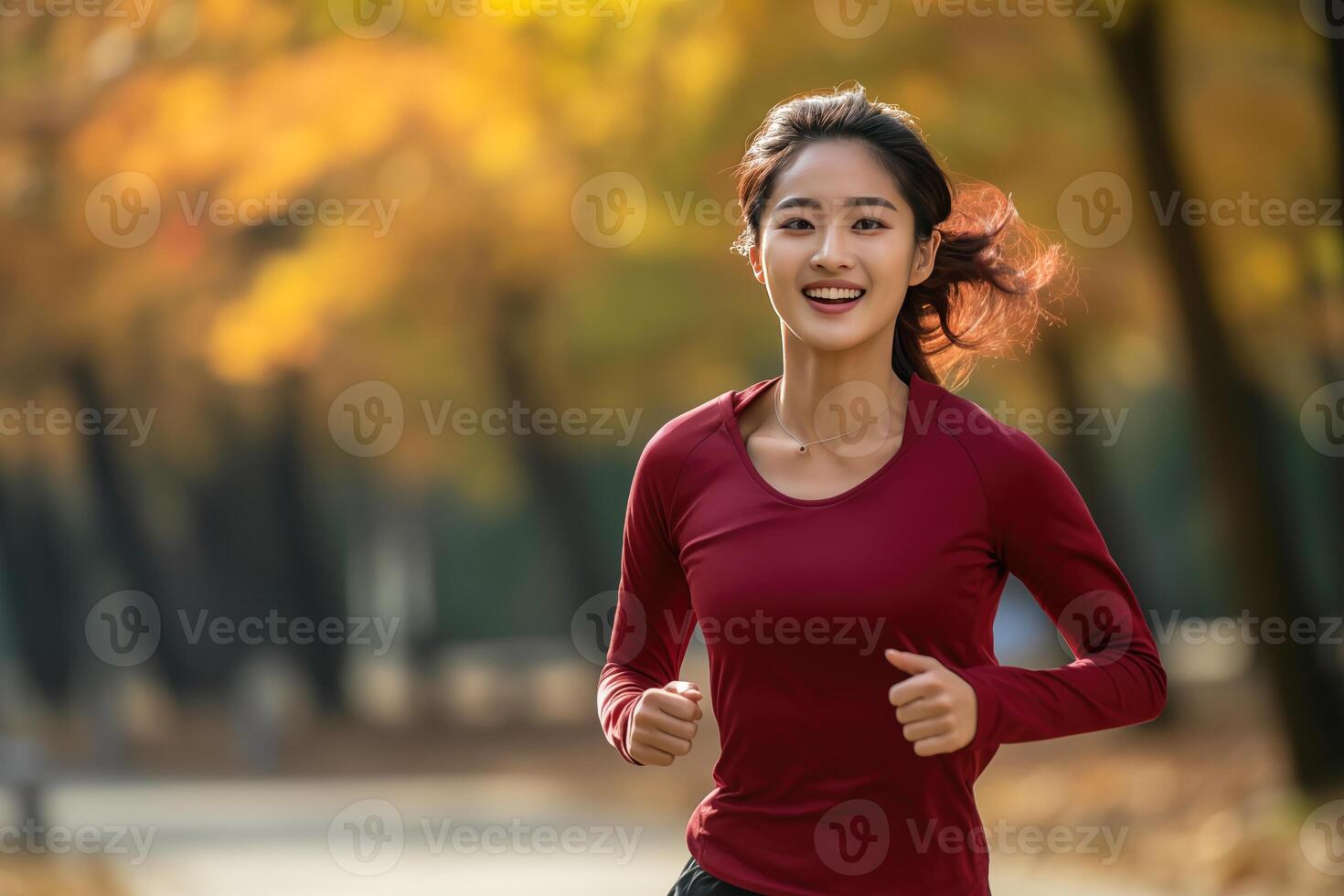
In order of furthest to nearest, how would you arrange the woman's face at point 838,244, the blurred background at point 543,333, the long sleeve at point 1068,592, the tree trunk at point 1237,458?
the blurred background at point 543,333 → the tree trunk at point 1237,458 → the woman's face at point 838,244 → the long sleeve at point 1068,592

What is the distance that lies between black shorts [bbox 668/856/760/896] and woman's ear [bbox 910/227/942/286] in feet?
3.95

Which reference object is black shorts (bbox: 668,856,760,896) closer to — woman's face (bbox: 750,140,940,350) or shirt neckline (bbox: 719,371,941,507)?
shirt neckline (bbox: 719,371,941,507)

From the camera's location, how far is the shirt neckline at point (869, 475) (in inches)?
132

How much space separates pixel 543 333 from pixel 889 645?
1362cm

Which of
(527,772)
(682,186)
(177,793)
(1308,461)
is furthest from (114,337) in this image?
(1308,461)

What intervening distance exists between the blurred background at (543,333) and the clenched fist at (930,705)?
641 cm

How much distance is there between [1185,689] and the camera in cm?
1609

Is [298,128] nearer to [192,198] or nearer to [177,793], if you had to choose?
[192,198]

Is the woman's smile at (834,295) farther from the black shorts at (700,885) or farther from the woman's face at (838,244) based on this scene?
the black shorts at (700,885)

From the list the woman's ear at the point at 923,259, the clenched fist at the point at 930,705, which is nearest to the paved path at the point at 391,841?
the woman's ear at the point at 923,259

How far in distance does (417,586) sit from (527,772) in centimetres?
1478

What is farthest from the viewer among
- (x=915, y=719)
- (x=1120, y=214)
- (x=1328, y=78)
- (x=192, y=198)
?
(x=192, y=198)

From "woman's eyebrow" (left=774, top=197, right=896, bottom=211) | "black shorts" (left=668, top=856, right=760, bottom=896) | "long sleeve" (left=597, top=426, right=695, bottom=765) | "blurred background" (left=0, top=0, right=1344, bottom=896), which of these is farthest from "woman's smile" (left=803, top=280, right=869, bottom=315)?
"blurred background" (left=0, top=0, right=1344, bottom=896)

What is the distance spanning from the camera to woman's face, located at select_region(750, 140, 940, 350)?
3.48 m
